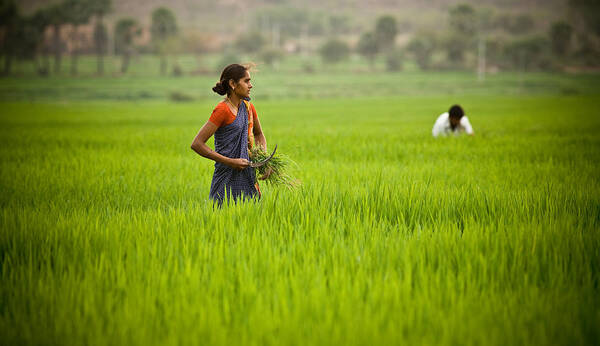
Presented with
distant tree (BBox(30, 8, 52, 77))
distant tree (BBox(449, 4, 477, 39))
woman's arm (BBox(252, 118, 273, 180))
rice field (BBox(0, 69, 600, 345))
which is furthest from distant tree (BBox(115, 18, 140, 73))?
rice field (BBox(0, 69, 600, 345))

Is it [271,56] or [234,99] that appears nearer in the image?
[234,99]

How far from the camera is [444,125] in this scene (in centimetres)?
909

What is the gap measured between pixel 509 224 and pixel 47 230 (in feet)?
10.8

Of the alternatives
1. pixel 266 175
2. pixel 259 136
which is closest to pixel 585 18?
pixel 259 136

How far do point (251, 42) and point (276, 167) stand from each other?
332 feet

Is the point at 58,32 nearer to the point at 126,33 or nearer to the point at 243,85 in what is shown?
the point at 126,33

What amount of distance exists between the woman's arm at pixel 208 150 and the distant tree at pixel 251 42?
101 m

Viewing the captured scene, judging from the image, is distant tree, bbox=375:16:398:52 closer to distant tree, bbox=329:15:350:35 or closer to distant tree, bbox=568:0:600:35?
distant tree, bbox=568:0:600:35

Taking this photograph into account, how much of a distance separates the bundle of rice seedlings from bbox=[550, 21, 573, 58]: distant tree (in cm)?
10911

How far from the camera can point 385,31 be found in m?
103

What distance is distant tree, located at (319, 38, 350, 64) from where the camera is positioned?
9006 centimetres

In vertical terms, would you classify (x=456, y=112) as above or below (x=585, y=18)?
below

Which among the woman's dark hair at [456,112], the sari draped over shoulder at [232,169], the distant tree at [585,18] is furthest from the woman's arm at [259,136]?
the distant tree at [585,18]

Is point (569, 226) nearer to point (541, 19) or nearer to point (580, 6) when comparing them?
point (580, 6)
